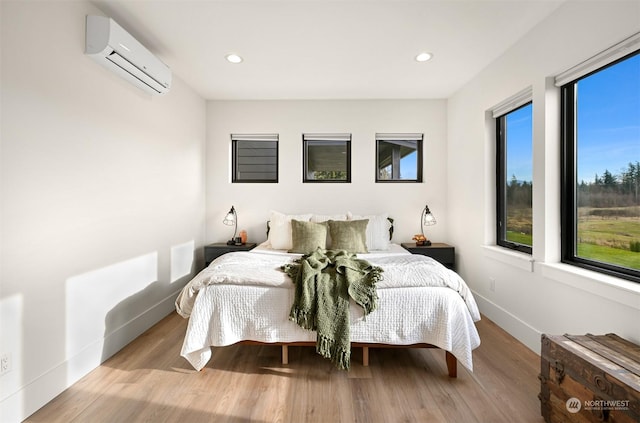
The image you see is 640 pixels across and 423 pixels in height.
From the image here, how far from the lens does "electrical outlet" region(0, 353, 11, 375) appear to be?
1.52 meters

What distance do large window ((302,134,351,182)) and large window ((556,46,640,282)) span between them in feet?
7.77

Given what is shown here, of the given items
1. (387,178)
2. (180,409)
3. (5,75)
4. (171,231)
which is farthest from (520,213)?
(5,75)

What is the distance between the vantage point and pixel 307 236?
3.16m

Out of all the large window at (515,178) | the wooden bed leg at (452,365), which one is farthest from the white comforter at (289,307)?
the large window at (515,178)

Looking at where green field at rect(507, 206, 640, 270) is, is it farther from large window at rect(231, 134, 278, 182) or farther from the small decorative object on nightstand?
large window at rect(231, 134, 278, 182)

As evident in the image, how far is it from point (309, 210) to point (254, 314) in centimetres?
211

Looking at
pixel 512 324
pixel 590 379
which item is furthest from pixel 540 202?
pixel 590 379

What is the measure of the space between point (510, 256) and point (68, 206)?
3341 millimetres

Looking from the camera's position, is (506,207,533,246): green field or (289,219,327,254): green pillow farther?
(289,219,327,254): green pillow

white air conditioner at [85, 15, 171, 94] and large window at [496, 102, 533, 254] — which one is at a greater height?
white air conditioner at [85, 15, 171, 94]

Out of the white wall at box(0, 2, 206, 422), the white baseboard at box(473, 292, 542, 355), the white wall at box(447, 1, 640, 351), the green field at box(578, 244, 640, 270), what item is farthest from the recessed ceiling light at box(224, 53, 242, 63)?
the white baseboard at box(473, 292, 542, 355)

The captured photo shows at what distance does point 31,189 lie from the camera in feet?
5.49

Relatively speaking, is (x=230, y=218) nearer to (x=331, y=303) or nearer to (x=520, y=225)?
(x=331, y=303)

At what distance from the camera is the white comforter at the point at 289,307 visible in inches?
77.6
